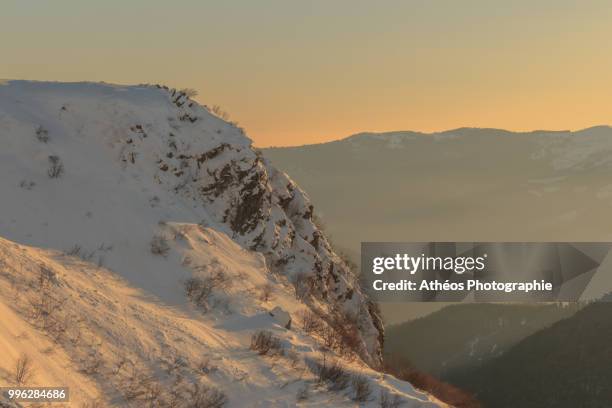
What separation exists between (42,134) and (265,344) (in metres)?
12.8

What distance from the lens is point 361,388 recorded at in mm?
13938

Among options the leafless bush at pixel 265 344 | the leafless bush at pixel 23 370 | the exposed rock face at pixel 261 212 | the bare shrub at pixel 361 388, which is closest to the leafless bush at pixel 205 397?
the leafless bush at pixel 265 344

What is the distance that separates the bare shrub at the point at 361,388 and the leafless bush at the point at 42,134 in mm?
14544

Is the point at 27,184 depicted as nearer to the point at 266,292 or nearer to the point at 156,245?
the point at 156,245

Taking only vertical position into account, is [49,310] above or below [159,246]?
below

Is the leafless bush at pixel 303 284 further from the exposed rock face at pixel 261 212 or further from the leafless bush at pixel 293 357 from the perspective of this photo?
the leafless bush at pixel 293 357

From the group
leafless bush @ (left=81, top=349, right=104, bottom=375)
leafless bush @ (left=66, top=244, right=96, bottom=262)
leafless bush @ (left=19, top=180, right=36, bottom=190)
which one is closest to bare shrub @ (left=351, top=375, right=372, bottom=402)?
leafless bush @ (left=81, top=349, right=104, bottom=375)

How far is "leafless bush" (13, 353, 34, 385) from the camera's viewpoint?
9.70 meters

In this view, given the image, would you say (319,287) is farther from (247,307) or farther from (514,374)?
(514,374)

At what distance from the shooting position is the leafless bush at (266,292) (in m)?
19.0

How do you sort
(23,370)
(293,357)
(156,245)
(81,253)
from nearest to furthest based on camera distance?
(23,370) → (293,357) → (81,253) → (156,245)

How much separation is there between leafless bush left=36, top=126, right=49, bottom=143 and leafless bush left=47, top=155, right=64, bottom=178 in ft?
4.01

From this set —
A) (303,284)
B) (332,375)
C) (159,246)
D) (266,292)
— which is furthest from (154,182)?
(332,375)

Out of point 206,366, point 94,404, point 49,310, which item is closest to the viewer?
point 94,404
